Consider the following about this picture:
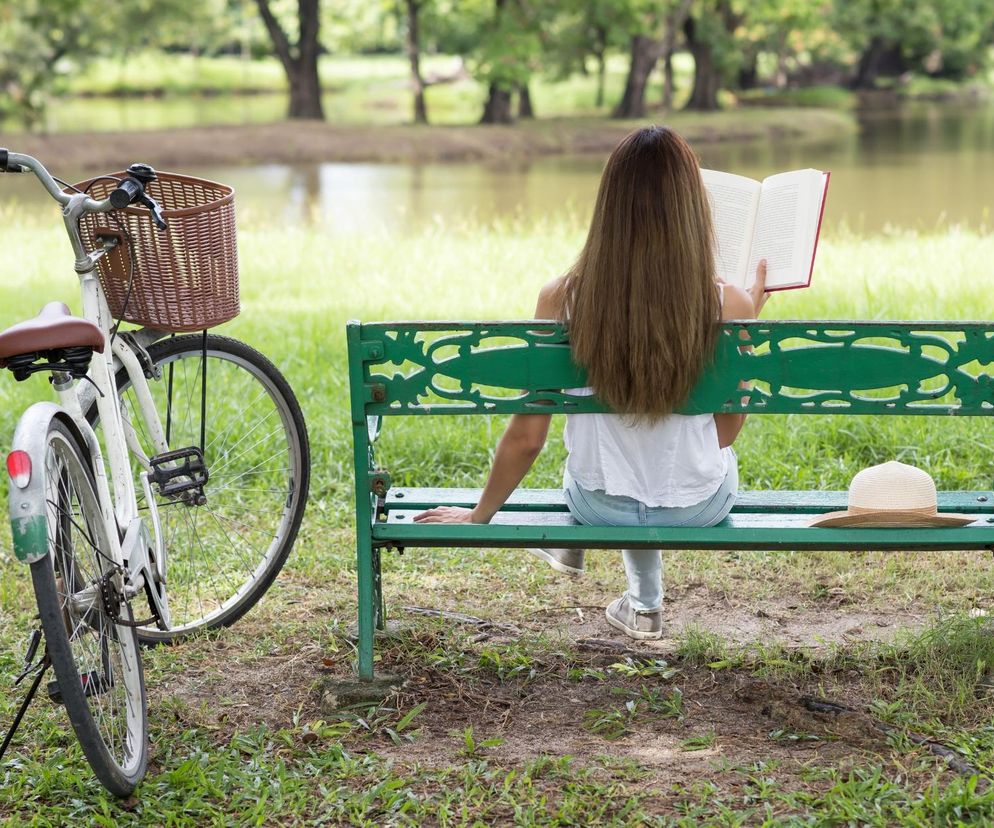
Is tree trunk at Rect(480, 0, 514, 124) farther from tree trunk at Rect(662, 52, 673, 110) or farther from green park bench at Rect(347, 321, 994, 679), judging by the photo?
green park bench at Rect(347, 321, 994, 679)

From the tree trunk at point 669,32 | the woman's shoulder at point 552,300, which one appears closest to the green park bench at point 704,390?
the woman's shoulder at point 552,300

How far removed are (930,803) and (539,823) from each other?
0.83 m

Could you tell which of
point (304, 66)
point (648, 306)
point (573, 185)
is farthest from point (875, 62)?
point (648, 306)

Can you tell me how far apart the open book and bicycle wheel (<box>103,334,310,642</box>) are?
1.37 m

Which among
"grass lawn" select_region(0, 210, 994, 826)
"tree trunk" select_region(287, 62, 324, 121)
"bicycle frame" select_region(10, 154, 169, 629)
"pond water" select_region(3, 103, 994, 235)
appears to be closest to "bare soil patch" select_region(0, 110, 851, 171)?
"pond water" select_region(3, 103, 994, 235)

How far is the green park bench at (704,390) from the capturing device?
304cm

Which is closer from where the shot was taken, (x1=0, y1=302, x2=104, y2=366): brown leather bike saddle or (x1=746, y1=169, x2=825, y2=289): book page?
(x1=0, y1=302, x2=104, y2=366): brown leather bike saddle

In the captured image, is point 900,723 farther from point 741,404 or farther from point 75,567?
point 75,567

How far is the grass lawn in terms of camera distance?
2.83 m

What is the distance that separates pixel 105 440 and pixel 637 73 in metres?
33.1

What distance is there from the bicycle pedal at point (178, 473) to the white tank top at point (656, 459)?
1082 millimetres

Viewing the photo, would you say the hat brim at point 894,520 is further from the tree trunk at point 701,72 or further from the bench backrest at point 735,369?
the tree trunk at point 701,72

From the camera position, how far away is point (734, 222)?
133 inches

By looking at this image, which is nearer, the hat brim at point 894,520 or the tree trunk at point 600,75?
the hat brim at point 894,520
